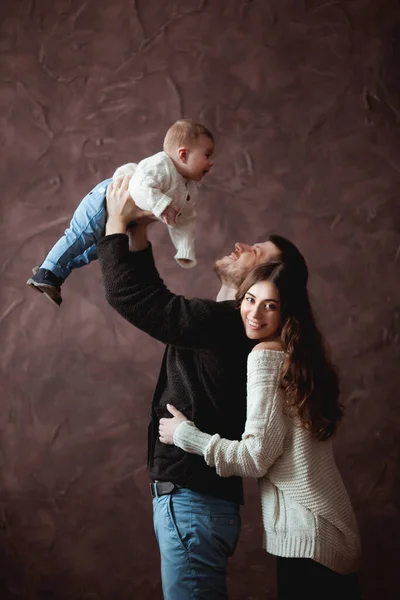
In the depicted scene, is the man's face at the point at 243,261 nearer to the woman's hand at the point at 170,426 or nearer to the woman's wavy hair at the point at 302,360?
the woman's wavy hair at the point at 302,360

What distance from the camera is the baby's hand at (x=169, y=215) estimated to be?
1.57 m

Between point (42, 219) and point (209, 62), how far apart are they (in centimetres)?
85

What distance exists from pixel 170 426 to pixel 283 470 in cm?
26

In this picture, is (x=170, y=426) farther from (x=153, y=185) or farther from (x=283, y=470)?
(x=153, y=185)

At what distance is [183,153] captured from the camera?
1666 millimetres

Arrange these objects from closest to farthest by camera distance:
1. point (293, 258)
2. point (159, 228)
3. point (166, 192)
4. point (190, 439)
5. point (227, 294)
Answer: point (190, 439), point (166, 192), point (293, 258), point (227, 294), point (159, 228)

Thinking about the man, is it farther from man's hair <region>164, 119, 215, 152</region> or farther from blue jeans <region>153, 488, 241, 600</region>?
man's hair <region>164, 119, 215, 152</region>

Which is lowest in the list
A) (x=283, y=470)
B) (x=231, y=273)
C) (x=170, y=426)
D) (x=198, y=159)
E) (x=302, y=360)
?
(x=283, y=470)

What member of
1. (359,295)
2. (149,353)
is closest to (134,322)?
(149,353)

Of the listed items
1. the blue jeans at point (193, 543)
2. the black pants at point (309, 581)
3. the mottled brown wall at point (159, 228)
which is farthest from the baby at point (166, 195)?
the mottled brown wall at point (159, 228)

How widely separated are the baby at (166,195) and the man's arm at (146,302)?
0.26ft

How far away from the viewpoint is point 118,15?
269cm

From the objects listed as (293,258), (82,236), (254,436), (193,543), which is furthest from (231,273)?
(193,543)

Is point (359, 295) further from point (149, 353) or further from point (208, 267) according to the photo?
point (149, 353)
